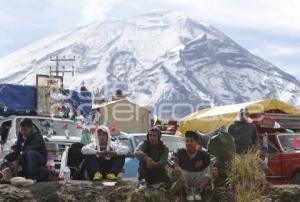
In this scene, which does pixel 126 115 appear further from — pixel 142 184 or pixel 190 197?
pixel 190 197

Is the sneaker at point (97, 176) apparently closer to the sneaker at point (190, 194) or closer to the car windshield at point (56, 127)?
the sneaker at point (190, 194)

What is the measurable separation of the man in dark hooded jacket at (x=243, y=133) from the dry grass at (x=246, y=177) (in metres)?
3.11

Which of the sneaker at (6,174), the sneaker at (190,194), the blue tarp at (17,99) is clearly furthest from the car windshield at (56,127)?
the sneaker at (190,194)

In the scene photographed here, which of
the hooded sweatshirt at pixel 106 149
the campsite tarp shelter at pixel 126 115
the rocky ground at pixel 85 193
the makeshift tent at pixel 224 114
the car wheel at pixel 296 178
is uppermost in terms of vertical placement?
the campsite tarp shelter at pixel 126 115

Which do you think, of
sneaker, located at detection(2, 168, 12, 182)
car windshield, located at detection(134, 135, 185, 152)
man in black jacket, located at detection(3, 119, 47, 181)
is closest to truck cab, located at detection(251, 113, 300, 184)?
car windshield, located at detection(134, 135, 185, 152)

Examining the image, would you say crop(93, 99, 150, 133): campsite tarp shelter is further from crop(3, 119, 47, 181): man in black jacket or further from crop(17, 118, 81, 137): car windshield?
crop(3, 119, 47, 181): man in black jacket

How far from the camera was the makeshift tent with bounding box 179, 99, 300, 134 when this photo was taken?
18.9 metres

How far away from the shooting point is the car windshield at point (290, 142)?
1396 cm

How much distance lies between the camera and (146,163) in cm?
911

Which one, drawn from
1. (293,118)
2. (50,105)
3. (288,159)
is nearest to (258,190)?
(288,159)

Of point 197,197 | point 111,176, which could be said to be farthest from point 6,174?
point 197,197

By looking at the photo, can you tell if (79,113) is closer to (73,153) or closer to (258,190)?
(73,153)

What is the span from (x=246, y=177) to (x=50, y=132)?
676 cm

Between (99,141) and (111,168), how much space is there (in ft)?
1.77
